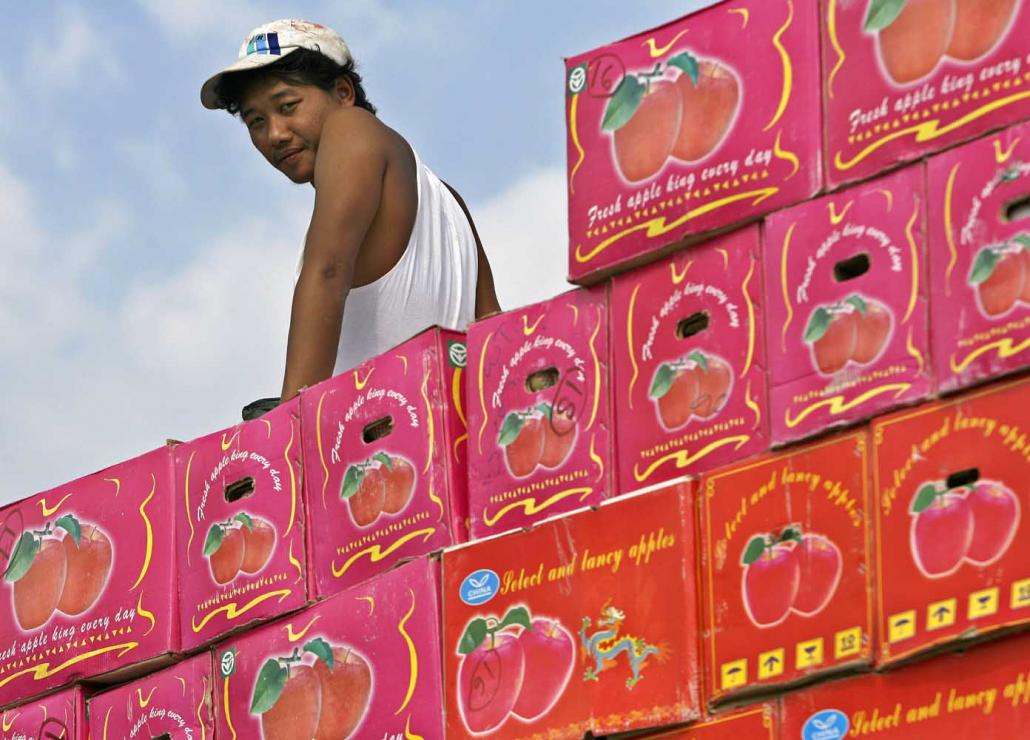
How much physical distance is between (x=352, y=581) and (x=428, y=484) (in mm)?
281

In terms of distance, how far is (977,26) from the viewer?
3803 millimetres

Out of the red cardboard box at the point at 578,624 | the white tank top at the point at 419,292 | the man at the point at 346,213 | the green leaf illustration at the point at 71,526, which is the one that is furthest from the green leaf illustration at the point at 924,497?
the green leaf illustration at the point at 71,526

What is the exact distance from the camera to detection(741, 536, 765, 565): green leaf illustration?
12.6ft

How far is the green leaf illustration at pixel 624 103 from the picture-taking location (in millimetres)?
4344

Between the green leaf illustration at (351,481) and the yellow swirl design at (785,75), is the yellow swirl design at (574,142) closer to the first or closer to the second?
the yellow swirl design at (785,75)

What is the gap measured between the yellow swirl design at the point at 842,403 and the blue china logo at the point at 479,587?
0.73 meters

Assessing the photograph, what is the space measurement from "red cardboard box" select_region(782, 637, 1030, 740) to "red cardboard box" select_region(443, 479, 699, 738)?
0.25 meters

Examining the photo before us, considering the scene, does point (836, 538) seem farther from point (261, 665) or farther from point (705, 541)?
point (261, 665)

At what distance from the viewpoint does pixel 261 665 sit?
477 cm

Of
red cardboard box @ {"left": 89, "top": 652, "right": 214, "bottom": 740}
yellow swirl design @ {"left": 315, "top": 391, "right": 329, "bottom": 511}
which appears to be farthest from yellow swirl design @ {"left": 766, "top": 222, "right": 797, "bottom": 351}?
red cardboard box @ {"left": 89, "top": 652, "right": 214, "bottom": 740}

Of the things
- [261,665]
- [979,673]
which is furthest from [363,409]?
[979,673]

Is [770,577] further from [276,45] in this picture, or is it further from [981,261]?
[276,45]

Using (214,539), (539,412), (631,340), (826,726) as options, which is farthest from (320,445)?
(826,726)

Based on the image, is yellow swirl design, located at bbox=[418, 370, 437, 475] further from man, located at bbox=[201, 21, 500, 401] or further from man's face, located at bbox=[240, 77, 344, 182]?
man's face, located at bbox=[240, 77, 344, 182]
